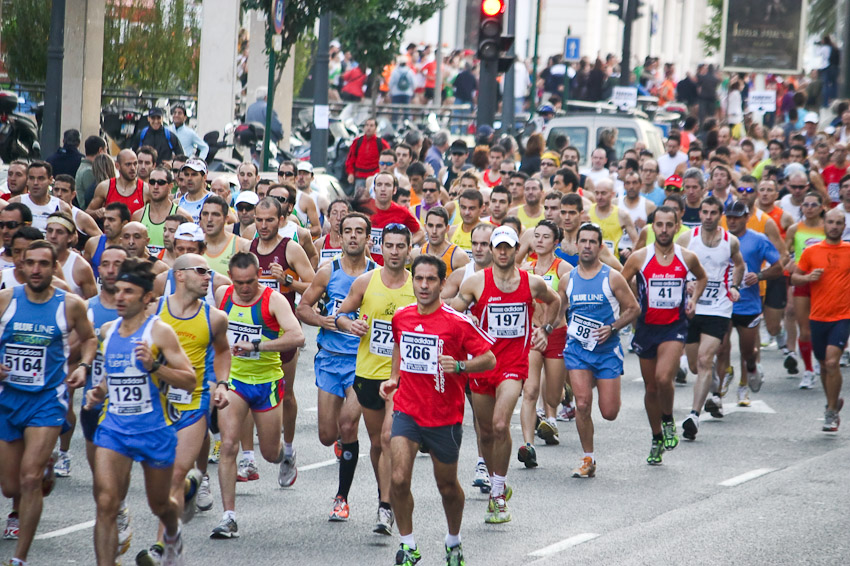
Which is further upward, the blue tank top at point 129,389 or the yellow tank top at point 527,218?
the yellow tank top at point 527,218

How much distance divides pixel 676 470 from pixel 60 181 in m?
6.02

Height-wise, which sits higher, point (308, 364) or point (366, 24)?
point (366, 24)

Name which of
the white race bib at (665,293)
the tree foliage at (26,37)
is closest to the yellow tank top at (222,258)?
the white race bib at (665,293)

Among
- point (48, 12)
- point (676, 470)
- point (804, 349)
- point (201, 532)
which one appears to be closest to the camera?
point (201, 532)

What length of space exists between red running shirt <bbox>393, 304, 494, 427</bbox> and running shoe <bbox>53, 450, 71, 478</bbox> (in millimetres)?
3235

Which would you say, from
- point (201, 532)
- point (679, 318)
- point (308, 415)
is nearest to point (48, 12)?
point (308, 415)

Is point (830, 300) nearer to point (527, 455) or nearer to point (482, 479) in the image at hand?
point (527, 455)

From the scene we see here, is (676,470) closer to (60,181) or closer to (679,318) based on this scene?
(679,318)

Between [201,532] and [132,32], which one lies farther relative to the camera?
[132,32]

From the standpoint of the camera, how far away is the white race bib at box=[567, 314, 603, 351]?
1147cm

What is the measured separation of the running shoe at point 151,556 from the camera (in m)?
8.02

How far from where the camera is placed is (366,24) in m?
25.8

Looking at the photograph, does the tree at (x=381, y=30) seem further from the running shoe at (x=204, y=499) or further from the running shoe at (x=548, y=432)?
the running shoe at (x=204, y=499)

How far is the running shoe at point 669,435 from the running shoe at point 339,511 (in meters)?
3.31
